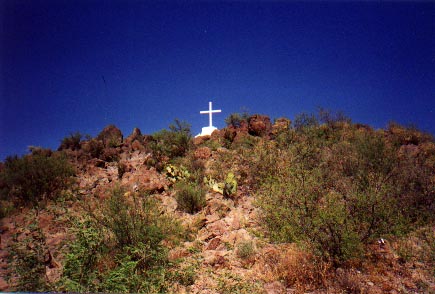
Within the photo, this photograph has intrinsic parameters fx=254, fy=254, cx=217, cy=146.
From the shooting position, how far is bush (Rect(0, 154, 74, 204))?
25.3ft

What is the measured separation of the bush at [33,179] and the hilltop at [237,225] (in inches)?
1.3

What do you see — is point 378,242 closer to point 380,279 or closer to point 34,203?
point 380,279

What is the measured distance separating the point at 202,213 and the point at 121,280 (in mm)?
2979

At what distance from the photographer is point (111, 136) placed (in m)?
12.9

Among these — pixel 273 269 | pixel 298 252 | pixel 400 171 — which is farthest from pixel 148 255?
pixel 400 171

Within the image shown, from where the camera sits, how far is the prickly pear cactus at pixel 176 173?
8.42m

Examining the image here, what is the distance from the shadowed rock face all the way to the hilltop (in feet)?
9.59

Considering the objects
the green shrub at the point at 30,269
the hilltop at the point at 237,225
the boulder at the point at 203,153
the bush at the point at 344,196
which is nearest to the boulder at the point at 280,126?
the hilltop at the point at 237,225

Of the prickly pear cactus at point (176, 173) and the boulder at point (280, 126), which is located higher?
the boulder at point (280, 126)

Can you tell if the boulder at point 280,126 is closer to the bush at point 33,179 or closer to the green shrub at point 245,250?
the green shrub at point 245,250

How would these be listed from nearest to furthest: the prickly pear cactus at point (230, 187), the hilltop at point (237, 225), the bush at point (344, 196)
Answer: the hilltop at point (237, 225) < the bush at point (344, 196) < the prickly pear cactus at point (230, 187)

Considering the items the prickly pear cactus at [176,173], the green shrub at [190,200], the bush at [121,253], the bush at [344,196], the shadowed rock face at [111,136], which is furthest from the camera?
the shadowed rock face at [111,136]

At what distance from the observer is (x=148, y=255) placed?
13.0ft

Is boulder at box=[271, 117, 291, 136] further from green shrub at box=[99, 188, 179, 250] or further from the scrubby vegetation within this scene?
the scrubby vegetation
